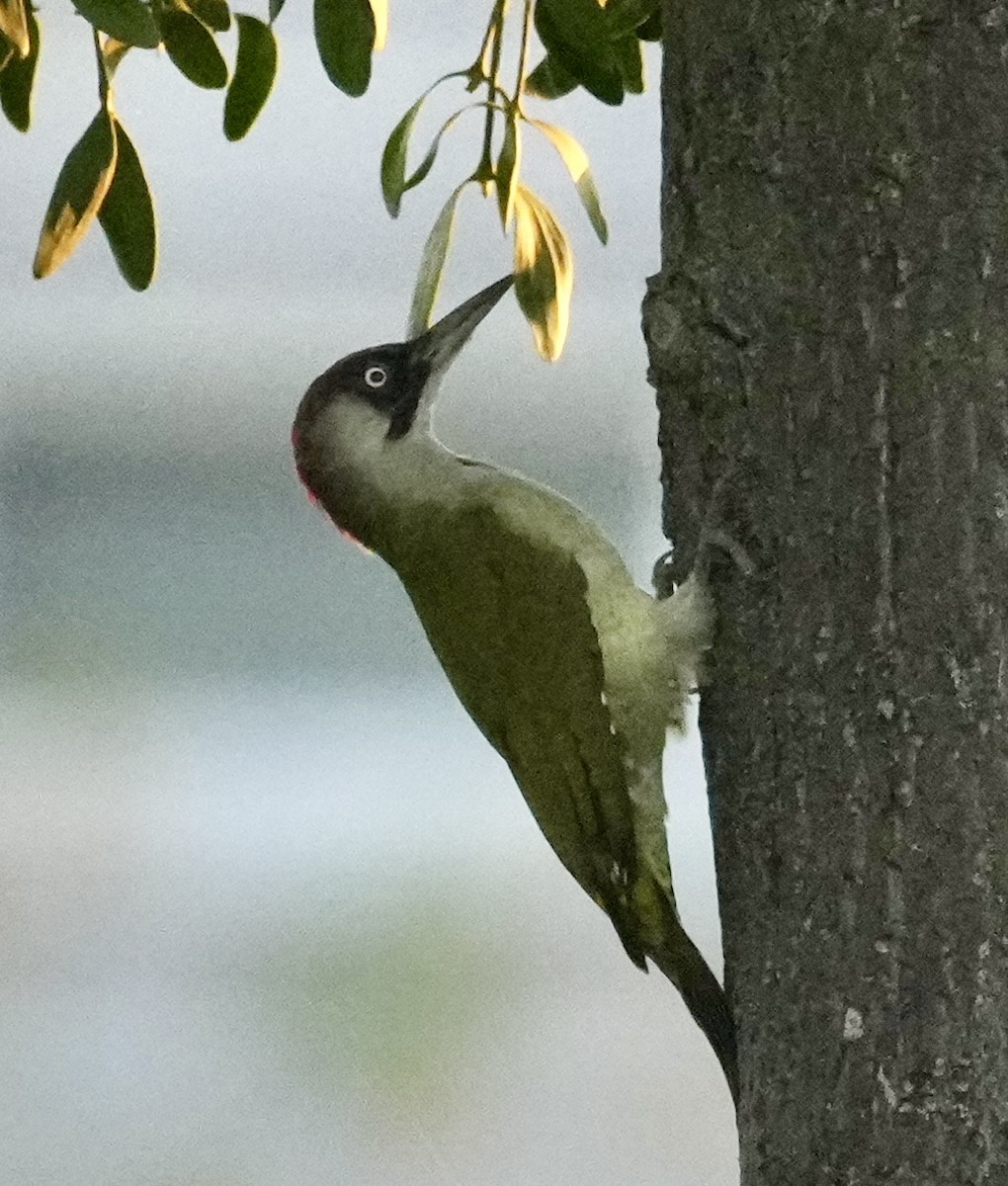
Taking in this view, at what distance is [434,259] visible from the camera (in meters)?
1.32

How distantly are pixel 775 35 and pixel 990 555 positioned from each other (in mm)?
352

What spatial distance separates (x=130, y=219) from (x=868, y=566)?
22.5 inches

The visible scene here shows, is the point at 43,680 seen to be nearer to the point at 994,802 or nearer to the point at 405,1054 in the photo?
the point at 405,1054

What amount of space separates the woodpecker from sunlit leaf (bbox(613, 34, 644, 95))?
0.86 feet

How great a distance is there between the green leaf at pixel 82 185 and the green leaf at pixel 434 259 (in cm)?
23

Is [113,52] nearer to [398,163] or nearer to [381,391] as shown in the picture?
[398,163]

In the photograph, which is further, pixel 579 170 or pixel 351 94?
pixel 579 170

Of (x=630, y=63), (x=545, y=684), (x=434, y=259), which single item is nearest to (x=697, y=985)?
(x=545, y=684)

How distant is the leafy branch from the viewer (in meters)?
1.20

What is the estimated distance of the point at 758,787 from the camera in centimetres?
113

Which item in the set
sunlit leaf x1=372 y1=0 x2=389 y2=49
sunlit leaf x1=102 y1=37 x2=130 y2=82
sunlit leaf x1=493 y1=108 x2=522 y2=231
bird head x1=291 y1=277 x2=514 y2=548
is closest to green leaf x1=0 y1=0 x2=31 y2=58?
sunlit leaf x1=102 y1=37 x2=130 y2=82

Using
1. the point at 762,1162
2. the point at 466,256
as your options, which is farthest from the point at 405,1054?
the point at 762,1162

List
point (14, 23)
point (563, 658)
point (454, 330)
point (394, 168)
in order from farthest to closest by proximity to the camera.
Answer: point (454, 330)
point (563, 658)
point (394, 168)
point (14, 23)

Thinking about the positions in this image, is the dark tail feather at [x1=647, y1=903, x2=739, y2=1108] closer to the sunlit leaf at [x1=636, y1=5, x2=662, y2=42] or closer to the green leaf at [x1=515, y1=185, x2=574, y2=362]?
the green leaf at [x1=515, y1=185, x2=574, y2=362]
